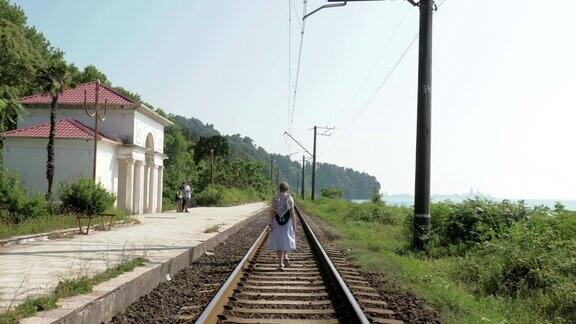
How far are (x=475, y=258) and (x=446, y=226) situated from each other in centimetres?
377

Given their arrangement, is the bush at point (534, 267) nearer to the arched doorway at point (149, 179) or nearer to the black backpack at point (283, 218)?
the black backpack at point (283, 218)

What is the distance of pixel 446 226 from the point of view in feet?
51.8

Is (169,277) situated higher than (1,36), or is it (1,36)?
(1,36)

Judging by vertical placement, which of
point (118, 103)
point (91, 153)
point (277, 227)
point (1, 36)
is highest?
point (1, 36)

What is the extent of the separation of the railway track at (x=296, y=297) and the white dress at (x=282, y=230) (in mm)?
493

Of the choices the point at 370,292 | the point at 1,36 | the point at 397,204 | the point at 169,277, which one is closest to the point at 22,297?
the point at 169,277

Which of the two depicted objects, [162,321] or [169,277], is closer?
[162,321]

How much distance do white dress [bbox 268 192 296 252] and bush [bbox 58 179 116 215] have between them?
12904 mm

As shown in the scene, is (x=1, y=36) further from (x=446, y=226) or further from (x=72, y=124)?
(x=446, y=226)

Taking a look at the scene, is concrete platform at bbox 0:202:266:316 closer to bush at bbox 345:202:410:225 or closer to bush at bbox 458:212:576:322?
bush at bbox 458:212:576:322

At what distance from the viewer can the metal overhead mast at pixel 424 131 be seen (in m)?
14.6

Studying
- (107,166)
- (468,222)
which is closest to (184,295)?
(468,222)

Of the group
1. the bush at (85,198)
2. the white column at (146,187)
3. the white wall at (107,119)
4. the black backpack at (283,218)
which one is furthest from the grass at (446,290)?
the white column at (146,187)

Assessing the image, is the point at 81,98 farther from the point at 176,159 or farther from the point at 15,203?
the point at 176,159
